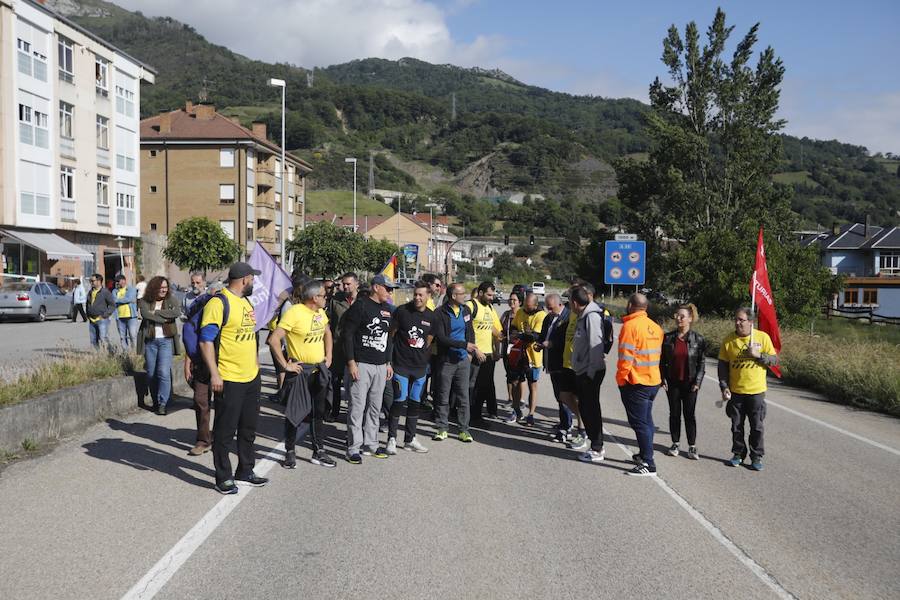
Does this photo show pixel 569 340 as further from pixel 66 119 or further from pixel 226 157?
pixel 226 157

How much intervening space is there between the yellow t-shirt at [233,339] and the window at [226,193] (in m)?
63.3

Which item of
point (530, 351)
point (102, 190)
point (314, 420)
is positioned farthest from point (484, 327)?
point (102, 190)

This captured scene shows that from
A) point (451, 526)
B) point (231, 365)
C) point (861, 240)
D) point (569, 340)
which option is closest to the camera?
point (451, 526)

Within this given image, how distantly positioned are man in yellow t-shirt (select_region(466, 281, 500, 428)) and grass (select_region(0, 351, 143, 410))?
191 inches

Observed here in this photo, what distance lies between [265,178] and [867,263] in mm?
64167

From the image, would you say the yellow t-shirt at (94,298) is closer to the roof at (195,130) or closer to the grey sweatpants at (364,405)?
the grey sweatpants at (364,405)

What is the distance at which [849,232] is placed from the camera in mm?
94438

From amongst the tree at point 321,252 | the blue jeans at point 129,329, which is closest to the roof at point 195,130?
the tree at point 321,252

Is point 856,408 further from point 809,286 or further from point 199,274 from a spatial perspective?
point 809,286

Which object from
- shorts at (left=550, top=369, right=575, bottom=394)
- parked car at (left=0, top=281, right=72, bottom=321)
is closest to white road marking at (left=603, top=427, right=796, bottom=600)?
shorts at (left=550, top=369, right=575, bottom=394)

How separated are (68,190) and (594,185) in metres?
153

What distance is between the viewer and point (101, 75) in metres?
49.3

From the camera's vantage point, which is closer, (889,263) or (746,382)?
(746,382)

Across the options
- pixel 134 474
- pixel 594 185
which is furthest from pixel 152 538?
pixel 594 185
